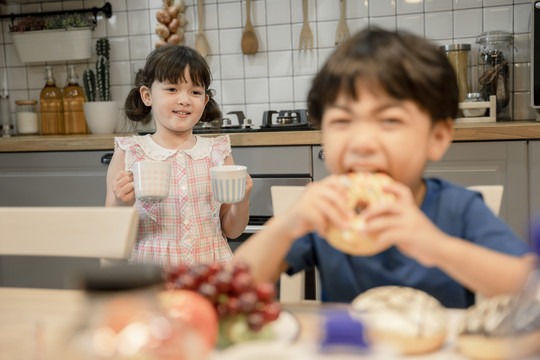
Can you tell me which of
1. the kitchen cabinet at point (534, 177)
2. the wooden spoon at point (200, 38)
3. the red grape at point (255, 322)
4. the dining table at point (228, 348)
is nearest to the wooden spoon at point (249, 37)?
the wooden spoon at point (200, 38)

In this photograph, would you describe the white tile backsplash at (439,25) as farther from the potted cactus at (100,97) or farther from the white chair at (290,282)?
the white chair at (290,282)

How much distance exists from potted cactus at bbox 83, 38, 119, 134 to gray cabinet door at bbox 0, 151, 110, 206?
1.52 ft

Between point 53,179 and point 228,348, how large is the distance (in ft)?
6.81

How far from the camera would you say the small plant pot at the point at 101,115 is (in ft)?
9.38

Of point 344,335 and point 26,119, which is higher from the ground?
point 26,119

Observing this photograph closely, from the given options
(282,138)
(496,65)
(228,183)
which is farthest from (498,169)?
(228,183)

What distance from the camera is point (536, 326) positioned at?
0.52 metres

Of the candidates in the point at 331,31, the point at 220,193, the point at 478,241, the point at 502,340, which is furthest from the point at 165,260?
the point at 331,31

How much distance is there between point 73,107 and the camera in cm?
296

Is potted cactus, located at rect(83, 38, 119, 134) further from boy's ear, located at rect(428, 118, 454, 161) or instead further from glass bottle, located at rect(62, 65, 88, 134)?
boy's ear, located at rect(428, 118, 454, 161)

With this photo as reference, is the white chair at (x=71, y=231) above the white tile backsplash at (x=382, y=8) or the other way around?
the other way around

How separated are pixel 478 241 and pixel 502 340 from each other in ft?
1.03

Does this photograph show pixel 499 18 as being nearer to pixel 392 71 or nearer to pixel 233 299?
pixel 392 71

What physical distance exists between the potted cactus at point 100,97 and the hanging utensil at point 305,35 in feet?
3.18
